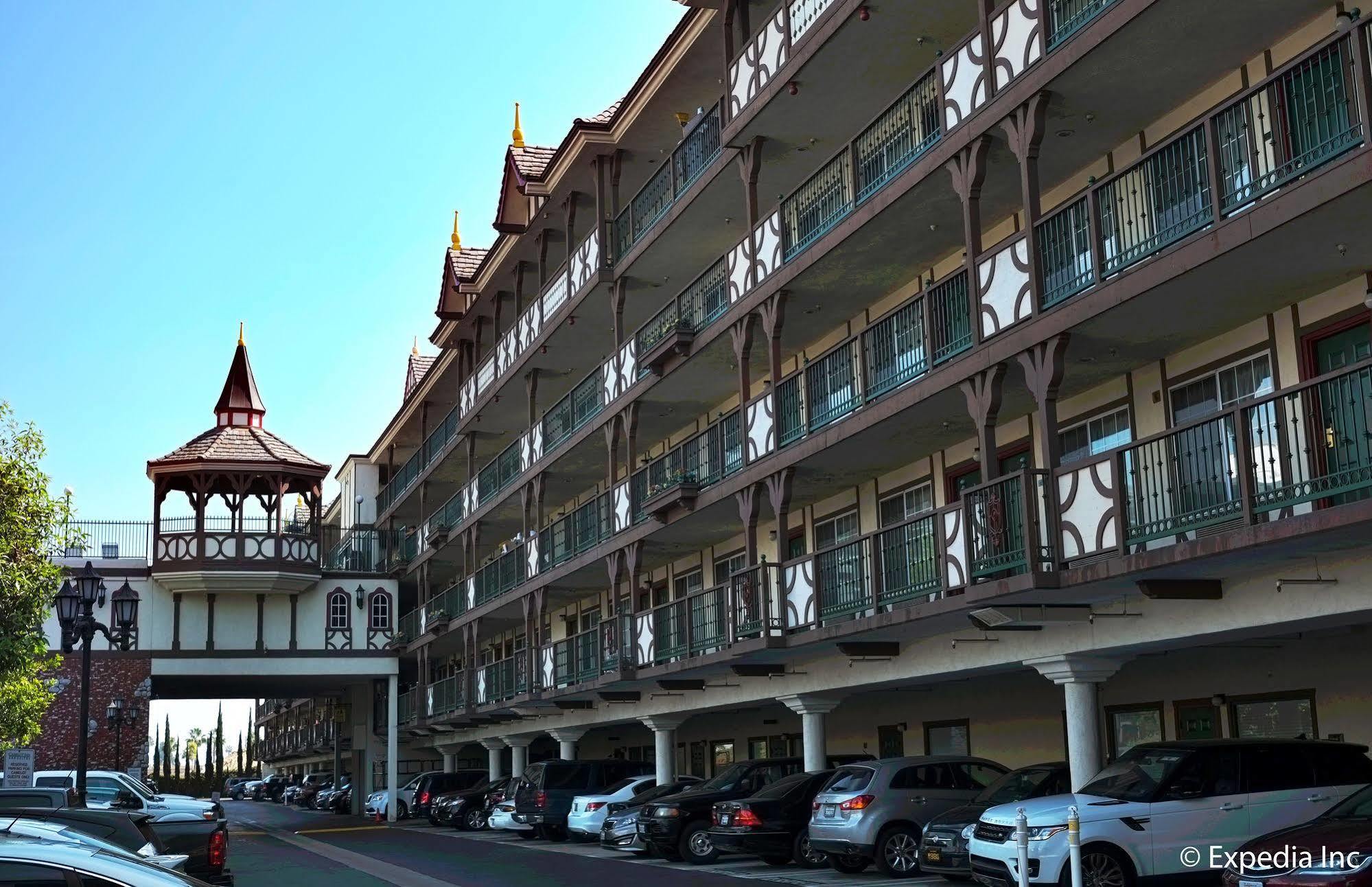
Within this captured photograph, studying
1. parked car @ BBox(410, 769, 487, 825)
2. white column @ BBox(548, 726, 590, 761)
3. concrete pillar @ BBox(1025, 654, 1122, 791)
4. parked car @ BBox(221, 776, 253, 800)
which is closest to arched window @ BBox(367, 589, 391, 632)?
parked car @ BBox(410, 769, 487, 825)

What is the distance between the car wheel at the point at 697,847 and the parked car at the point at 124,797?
7.49m

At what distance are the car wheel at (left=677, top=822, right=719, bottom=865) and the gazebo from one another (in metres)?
29.3

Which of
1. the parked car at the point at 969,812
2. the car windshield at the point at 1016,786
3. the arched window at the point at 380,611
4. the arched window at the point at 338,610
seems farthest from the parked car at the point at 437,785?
the car windshield at the point at 1016,786

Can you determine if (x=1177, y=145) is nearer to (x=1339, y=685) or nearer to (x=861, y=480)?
(x=1339, y=685)

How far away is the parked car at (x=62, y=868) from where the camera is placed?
6.98m

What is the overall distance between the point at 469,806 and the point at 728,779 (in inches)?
713

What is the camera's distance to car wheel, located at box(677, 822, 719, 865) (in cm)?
2488

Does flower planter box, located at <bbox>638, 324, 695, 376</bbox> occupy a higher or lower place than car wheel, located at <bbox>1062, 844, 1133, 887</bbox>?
higher

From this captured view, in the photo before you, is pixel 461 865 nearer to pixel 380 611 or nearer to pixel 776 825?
pixel 776 825

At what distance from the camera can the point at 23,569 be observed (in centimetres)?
2675

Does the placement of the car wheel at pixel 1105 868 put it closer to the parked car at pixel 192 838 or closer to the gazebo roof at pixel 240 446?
the parked car at pixel 192 838

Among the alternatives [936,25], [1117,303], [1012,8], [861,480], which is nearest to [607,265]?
[861,480]

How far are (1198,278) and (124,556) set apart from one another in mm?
44483

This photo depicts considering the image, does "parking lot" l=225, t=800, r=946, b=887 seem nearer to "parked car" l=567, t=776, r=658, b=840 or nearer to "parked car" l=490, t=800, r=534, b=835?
"parked car" l=490, t=800, r=534, b=835
